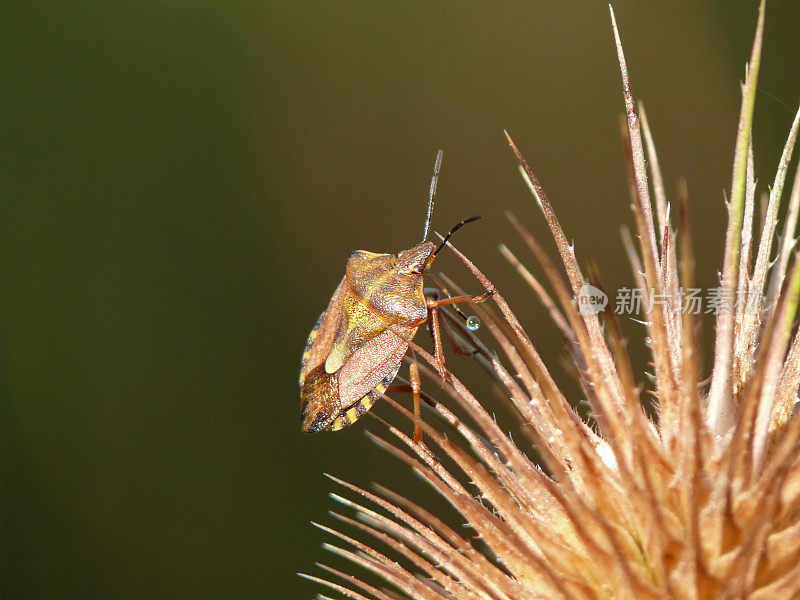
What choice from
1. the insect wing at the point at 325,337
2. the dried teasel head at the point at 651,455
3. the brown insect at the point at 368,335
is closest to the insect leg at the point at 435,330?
the brown insect at the point at 368,335

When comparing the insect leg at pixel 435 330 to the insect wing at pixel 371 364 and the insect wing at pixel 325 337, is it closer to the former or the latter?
the insect wing at pixel 371 364

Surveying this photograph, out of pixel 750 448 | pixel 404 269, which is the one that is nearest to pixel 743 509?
pixel 750 448

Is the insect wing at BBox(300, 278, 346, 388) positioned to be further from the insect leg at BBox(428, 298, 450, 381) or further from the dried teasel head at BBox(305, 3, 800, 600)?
the dried teasel head at BBox(305, 3, 800, 600)
